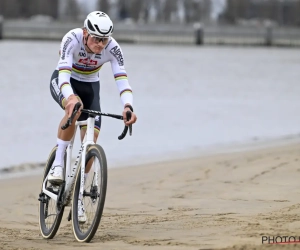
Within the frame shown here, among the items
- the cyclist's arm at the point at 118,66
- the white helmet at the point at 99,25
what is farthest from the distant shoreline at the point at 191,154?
the white helmet at the point at 99,25

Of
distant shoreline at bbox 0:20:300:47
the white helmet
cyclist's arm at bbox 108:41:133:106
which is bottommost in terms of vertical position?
distant shoreline at bbox 0:20:300:47

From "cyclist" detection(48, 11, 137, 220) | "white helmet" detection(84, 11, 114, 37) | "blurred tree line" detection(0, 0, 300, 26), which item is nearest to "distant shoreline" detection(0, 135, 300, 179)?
"cyclist" detection(48, 11, 137, 220)

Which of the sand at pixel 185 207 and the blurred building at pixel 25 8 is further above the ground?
the sand at pixel 185 207

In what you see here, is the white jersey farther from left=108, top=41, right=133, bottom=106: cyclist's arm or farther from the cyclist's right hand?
the cyclist's right hand

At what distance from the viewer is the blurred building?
4998 inches

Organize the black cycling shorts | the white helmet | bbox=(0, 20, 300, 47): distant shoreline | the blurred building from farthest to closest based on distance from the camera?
the blurred building
bbox=(0, 20, 300, 47): distant shoreline
the black cycling shorts
the white helmet

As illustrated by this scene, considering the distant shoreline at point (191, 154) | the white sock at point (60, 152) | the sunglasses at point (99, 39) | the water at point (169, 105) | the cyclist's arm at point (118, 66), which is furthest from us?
the water at point (169, 105)

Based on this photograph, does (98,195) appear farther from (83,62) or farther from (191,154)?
(191,154)

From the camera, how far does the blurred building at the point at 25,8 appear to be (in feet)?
416

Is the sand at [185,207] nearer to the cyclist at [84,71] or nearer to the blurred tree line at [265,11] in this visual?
the cyclist at [84,71]

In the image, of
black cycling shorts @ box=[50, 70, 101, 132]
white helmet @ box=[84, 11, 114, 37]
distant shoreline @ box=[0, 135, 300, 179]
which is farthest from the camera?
distant shoreline @ box=[0, 135, 300, 179]

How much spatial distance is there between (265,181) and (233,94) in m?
24.0

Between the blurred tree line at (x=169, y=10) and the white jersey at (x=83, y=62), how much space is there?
118 meters

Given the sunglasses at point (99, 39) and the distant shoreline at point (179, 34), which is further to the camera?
the distant shoreline at point (179, 34)
